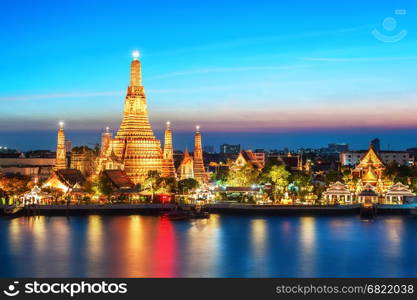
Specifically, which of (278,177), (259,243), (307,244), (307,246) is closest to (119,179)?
(278,177)

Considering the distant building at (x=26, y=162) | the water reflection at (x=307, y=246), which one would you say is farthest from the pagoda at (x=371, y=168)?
the distant building at (x=26, y=162)

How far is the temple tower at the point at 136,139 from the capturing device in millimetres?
39125

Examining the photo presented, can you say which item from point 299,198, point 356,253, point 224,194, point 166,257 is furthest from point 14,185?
point 356,253

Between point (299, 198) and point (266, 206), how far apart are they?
2.80 metres

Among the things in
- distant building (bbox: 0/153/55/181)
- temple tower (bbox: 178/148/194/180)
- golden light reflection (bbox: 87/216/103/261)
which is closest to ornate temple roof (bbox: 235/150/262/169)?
temple tower (bbox: 178/148/194/180)

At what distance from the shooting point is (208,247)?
24.6 m

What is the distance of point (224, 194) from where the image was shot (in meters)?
38.1

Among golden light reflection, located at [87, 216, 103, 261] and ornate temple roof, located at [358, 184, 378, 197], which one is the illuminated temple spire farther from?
ornate temple roof, located at [358, 184, 378, 197]

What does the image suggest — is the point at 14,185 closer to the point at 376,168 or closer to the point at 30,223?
the point at 30,223

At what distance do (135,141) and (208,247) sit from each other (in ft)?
53.1

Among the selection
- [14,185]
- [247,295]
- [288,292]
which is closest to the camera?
[288,292]

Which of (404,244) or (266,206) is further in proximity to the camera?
(266,206)

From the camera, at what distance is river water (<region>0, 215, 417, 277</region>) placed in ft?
69.2

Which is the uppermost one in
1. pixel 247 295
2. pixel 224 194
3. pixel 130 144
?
pixel 130 144
